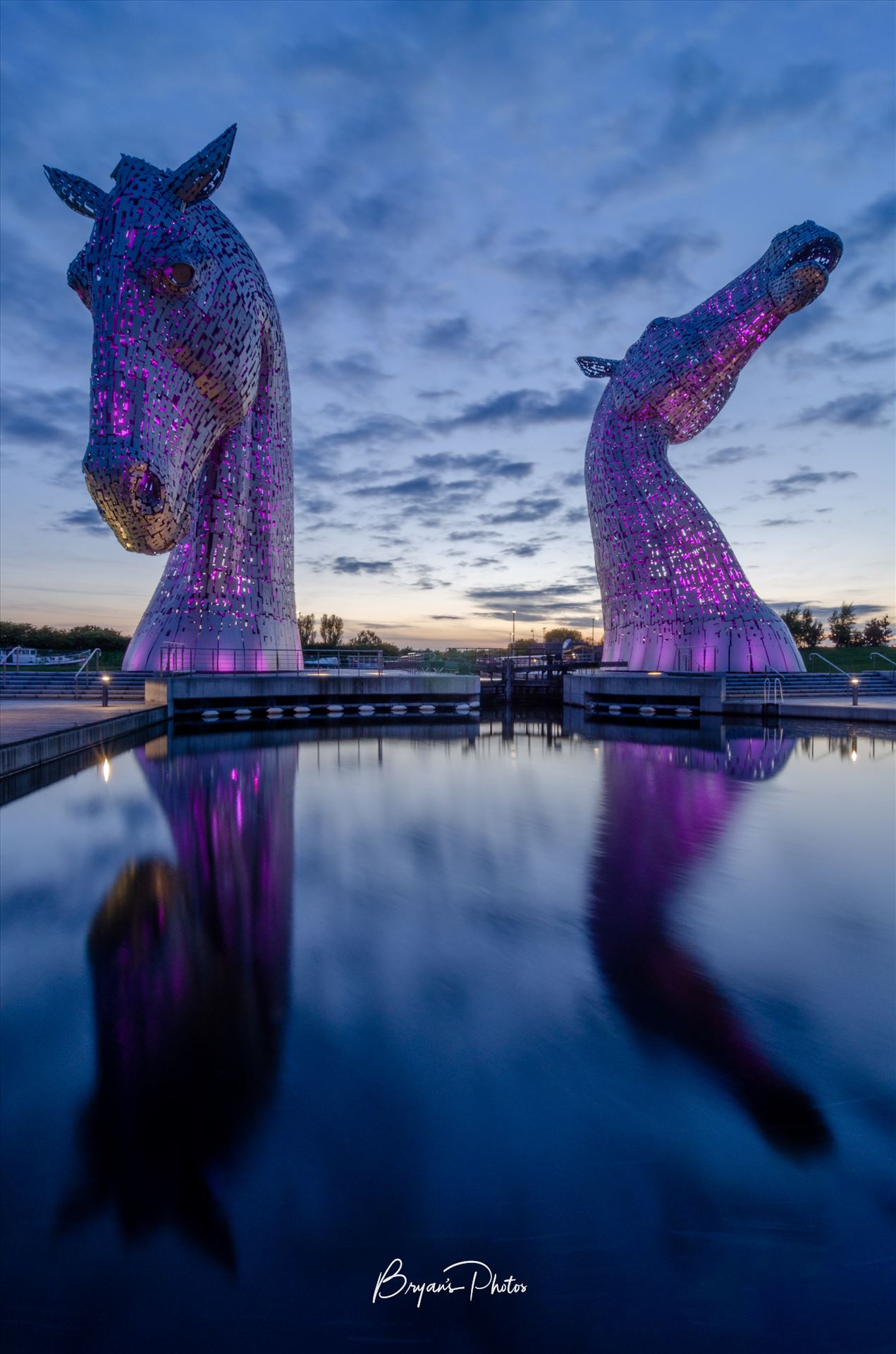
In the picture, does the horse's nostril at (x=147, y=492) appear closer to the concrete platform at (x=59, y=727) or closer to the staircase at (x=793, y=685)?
the concrete platform at (x=59, y=727)

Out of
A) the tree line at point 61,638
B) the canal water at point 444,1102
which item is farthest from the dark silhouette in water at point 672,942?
the tree line at point 61,638

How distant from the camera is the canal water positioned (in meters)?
1.82

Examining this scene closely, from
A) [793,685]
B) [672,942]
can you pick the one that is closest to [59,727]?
[672,942]

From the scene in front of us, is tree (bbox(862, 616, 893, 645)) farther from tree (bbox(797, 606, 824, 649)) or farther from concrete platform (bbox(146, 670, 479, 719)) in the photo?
concrete platform (bbox(146, 670, 479, 719))

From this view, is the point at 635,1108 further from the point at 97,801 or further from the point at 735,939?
the point at 97,801

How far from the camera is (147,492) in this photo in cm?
1082

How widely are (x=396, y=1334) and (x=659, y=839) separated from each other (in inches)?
226

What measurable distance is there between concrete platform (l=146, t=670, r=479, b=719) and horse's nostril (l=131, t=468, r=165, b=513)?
809cm

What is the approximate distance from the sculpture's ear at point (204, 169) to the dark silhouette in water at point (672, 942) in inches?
465

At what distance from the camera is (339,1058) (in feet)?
9.59

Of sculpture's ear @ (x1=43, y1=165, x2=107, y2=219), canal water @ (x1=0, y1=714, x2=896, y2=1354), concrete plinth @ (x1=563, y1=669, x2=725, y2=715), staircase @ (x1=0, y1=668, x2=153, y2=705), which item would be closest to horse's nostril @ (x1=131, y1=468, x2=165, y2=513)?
sculpture's ear @ (x1=43, y1=165, x2=107, y2=219)

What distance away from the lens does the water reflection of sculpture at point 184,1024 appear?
216 centimetres

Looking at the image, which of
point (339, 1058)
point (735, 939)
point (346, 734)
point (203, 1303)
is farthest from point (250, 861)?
point (346, 734)

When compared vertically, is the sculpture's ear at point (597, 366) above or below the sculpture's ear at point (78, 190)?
above
